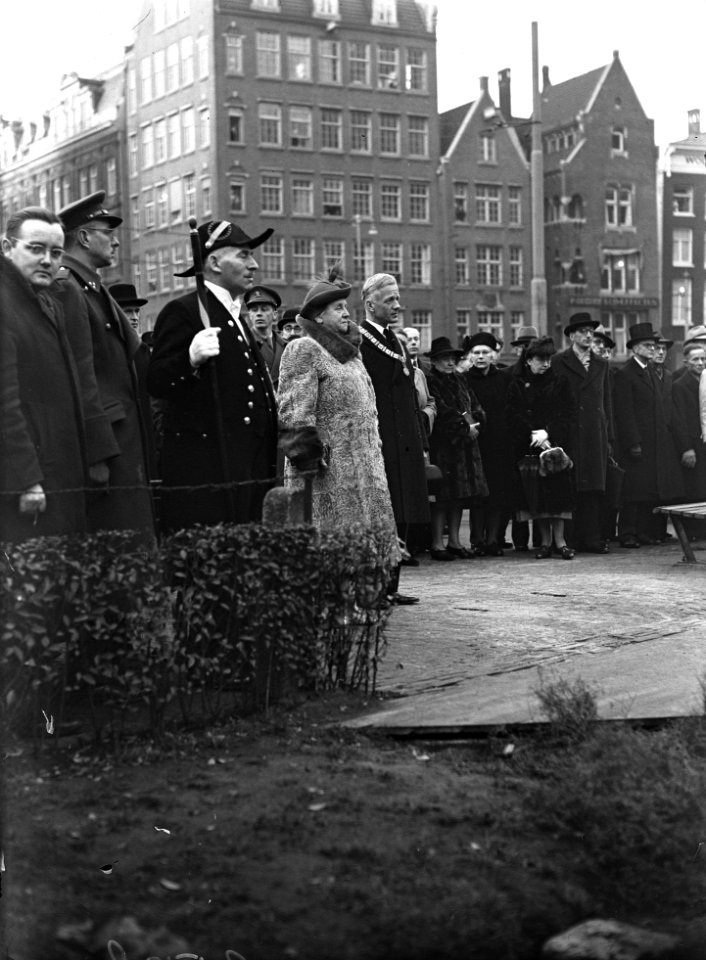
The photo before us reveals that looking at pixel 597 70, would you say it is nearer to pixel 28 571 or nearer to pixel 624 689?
pixel 624 689

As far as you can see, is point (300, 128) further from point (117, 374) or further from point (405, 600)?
point (405, 600)

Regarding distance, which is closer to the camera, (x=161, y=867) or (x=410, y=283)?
(x=161, y=867)

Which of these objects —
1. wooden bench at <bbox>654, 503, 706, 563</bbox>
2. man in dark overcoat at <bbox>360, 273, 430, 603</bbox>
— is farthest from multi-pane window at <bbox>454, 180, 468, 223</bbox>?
wooden bench at <bbox>654, 503, 706, 563</bbox>

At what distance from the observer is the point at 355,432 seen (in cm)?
751

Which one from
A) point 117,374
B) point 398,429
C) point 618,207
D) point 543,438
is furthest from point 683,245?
point 543,438

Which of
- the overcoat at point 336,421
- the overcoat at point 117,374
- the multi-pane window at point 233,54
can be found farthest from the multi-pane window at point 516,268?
the overcoat at point 336,421

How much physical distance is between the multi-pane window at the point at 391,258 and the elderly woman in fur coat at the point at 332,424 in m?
1.96

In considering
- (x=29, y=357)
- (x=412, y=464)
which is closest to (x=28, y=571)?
(x=29, y=357)

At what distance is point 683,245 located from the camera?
17.7 ft

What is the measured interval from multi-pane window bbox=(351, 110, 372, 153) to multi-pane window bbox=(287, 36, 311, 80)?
0.25 metres

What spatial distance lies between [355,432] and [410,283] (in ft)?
7.08

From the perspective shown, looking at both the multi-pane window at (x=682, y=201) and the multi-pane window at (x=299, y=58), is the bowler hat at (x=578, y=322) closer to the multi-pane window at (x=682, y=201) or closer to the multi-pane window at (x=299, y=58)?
the multi-pane window at (x=682, y=201)

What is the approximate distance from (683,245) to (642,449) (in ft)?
22.0

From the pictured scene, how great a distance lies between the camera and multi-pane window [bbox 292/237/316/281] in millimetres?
5168
